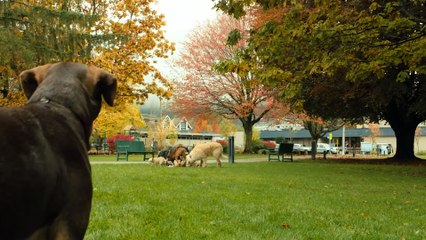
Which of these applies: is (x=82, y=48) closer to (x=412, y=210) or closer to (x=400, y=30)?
(x=400, y=30)

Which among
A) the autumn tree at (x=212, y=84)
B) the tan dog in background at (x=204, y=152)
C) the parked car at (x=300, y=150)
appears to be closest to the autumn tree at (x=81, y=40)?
the tan dog in background at (x=204, y=152)

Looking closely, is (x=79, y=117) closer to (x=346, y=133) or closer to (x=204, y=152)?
(x=204, y=152)

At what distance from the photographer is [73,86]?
232cm

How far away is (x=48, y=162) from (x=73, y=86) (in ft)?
1.79

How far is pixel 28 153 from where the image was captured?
1844mm

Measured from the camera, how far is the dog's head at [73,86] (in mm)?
2258

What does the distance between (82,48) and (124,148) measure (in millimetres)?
7515

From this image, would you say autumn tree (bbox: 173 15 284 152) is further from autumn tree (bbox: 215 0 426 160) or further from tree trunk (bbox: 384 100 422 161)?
autumn tree (bbox: 215 0 426 160)

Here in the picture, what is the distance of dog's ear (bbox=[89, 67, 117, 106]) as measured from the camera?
7.92ft

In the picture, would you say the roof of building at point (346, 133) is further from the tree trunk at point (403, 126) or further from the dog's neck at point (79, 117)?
the dog's neck at point (79, 117)

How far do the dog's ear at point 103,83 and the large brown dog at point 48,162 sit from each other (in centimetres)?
2

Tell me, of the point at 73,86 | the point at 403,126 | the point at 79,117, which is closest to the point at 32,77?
the point at 73,86

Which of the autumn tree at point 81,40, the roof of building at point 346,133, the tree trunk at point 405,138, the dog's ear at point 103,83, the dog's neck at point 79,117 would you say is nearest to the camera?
the dog's neck at point 79,117

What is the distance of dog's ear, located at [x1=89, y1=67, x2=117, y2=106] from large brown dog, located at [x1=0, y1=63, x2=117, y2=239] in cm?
→ 2
